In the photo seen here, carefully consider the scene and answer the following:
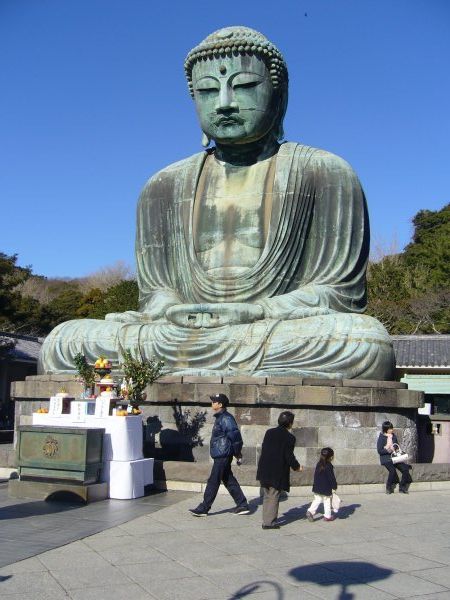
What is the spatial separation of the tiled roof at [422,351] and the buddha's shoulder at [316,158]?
1057 cm

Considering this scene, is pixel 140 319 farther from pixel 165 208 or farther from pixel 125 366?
pixel 125 366

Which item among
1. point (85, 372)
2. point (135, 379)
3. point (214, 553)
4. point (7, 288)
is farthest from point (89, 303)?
point (214, 553)

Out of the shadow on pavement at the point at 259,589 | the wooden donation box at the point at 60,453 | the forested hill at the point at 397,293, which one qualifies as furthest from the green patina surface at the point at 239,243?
the forested hill at the point at 397,293

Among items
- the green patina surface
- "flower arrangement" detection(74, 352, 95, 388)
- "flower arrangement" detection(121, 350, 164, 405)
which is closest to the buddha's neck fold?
the green patina surface

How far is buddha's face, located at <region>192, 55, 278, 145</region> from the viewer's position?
11.7m

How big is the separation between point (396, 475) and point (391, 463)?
0.19 metres

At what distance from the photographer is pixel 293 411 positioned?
8922 millimetres

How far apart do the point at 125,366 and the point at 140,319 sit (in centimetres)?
321

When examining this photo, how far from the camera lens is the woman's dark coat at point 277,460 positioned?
6.02m

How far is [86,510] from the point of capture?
21.5ft

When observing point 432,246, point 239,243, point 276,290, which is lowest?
point 276,290

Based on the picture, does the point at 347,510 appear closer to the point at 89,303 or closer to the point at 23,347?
the point at 23,347

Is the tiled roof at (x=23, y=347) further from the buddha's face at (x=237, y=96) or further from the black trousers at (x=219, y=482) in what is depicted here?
the black trousers at (x=219, y=482)

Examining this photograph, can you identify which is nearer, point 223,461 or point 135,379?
point 223,461
